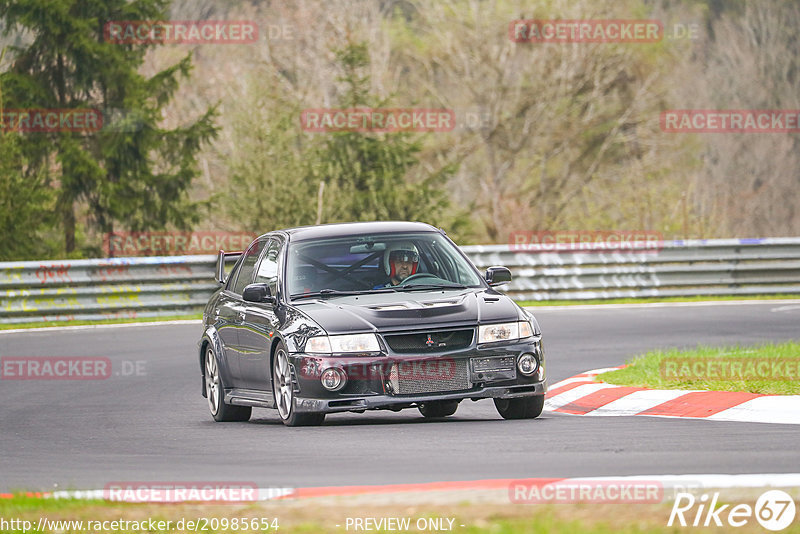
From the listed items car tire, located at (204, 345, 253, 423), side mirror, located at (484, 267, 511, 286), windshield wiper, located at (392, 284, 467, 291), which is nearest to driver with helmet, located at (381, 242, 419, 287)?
windshield wiper, located at (392, 284, 467, 291)

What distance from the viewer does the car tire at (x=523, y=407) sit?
11094 mm

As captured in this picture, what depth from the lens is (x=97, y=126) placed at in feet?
113

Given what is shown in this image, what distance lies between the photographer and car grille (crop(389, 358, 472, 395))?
34.2 feet

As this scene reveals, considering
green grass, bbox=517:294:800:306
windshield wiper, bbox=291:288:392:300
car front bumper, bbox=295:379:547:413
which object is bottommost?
green grass, bbox=517:294:800:306

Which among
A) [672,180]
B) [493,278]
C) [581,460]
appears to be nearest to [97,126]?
[672,180]

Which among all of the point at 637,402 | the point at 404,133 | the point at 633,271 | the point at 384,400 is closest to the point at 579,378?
the point at 637,402

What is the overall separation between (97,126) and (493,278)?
79.1 ft

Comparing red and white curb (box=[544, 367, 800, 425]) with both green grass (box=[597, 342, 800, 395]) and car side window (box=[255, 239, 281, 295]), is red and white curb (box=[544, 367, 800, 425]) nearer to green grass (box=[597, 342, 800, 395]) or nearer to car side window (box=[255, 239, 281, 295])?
green grass (box=[597, 342, 800, 395])

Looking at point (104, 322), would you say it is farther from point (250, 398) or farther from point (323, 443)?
point (323, 443)

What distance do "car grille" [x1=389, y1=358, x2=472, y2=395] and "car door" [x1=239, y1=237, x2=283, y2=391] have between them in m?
1.20

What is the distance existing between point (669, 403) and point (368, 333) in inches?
105

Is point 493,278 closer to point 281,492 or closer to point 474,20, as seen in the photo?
point 281,492

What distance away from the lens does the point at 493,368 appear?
10.6 metres

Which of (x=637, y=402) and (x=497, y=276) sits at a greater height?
(x=497, y=276)
